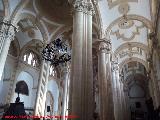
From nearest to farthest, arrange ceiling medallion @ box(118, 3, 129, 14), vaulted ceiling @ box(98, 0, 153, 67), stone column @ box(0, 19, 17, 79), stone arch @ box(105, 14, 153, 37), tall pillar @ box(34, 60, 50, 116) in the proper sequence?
1. stone column @ box(0, 19, 17, 79)
2. tall pillar @ box(34, 60, 50, 116)
3. vaulted ceiling @ box(98, 0, 153, 67)
4. ceiling medallion @ box(118, 3, 129, 14)
5. stone arch @ box(105, 14, 153, 37)

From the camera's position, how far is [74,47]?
7176 mm

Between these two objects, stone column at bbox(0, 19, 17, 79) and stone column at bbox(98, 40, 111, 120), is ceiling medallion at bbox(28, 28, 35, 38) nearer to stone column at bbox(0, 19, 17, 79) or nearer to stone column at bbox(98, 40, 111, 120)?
stone column at bbox(0, 19, 17, 79)

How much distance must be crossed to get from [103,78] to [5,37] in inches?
232

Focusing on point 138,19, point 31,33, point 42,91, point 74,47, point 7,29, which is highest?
point 31,33

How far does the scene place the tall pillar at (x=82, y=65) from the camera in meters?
6.13

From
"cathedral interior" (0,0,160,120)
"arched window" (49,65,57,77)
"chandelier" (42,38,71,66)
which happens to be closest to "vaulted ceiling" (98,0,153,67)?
"cathedral interior" (0,0,160,120)

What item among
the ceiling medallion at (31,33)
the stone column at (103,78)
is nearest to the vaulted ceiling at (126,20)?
the stone column at (103,78)

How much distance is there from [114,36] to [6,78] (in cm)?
1023

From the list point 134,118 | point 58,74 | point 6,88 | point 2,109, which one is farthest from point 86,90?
point 134,118

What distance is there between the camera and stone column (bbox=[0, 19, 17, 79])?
10.5m

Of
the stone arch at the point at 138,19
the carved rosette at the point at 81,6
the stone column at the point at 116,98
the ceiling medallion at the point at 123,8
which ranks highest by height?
the ceiling medallion at the point at 123,8

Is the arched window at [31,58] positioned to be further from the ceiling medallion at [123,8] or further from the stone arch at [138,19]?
the ceiling medallion at [123,8]

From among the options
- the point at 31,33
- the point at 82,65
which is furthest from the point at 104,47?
the point at 31,33

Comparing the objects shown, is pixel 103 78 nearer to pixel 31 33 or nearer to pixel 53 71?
pixel 31 33
